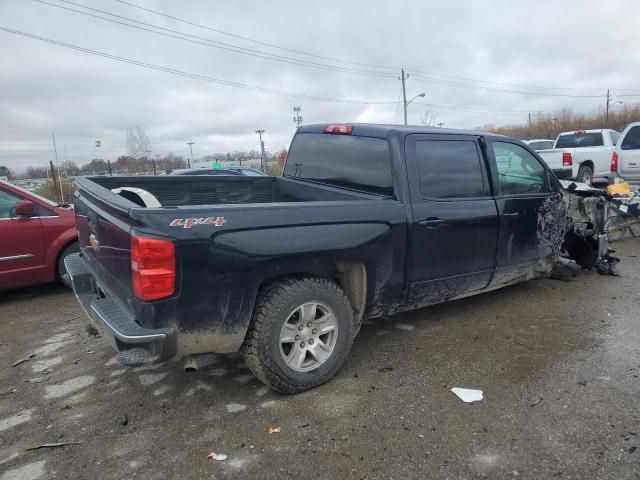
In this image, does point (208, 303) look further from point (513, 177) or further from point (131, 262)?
point (513, 177)

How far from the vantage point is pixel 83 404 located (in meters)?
3.09

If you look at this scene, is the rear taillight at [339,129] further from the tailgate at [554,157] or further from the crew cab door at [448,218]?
the tailgate at [554,157]

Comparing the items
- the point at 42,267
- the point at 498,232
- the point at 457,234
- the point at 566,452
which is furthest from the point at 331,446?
the point at 42,267

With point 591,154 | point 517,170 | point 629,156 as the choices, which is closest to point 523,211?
point 517,170

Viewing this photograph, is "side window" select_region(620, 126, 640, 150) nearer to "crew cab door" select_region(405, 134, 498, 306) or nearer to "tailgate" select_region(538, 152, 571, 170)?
"tailgate" select_region(538, 152, 571, 170)

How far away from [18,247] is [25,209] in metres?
0.45

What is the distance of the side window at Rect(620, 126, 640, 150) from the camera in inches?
385

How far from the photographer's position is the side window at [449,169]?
370cm

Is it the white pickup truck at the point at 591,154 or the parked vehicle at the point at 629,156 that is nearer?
the parked vehicle at the point at 629,156

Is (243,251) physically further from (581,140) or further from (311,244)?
(581,140)

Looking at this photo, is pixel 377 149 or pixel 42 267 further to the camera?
pixel 42 267

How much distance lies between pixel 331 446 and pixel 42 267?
4.62 m

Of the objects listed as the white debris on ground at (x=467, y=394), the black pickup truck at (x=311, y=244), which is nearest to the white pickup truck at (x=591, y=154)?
the black pickup truck at (x=311, y=244)

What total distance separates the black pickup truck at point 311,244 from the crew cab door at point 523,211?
0.02m
